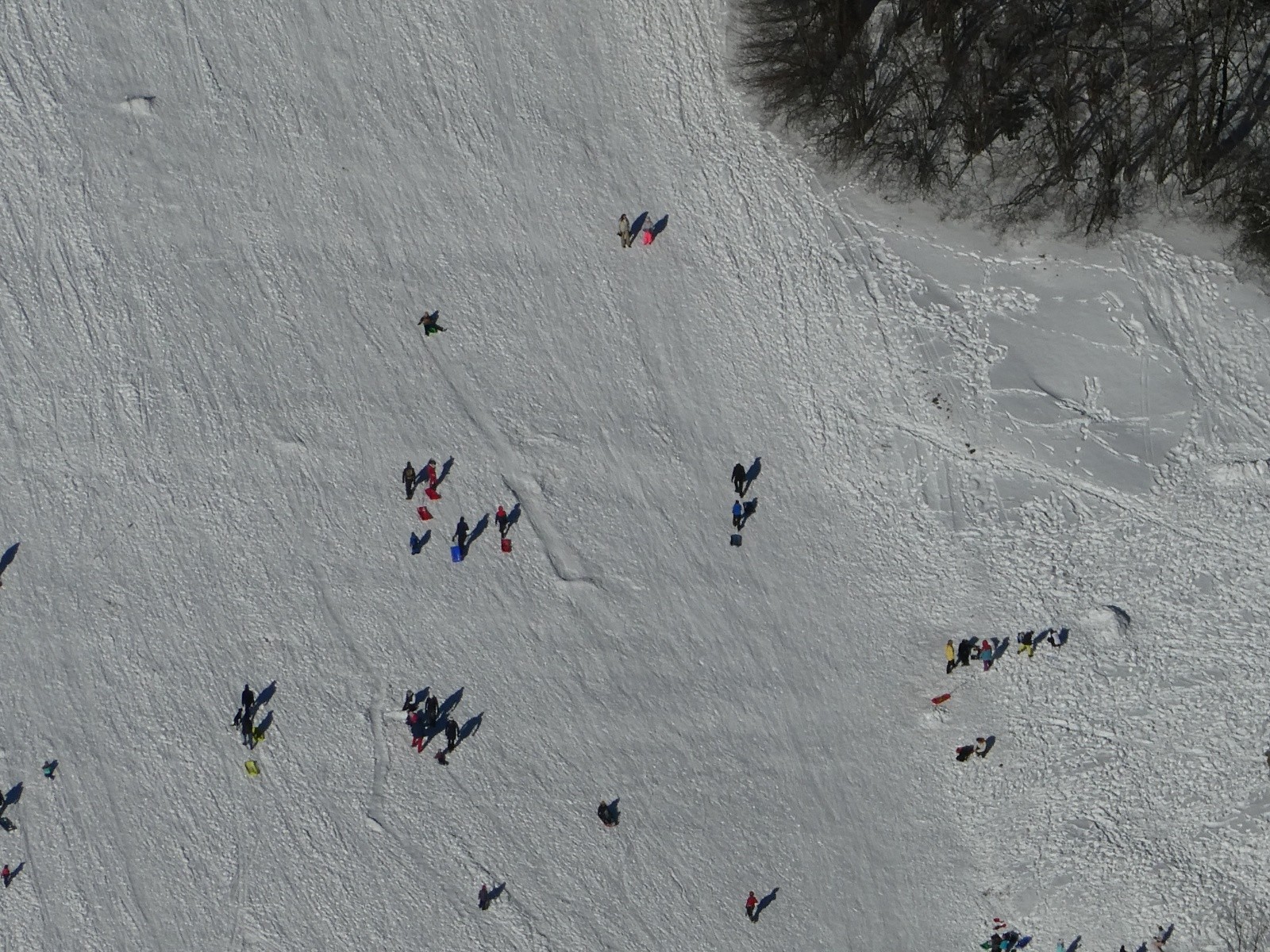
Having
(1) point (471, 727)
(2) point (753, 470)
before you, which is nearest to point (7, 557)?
(1) point (471, 727)

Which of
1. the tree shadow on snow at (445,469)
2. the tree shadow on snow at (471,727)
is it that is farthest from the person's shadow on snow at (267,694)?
the tree shadow on snow at (445,469)

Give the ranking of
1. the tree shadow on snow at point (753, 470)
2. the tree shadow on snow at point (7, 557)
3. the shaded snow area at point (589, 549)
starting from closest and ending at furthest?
the shaded snow area at point (589, 549), the tree shadow on snow at point (7, 557), the tree shadow on snow at point (753, 470)

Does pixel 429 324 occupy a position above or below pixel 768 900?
above

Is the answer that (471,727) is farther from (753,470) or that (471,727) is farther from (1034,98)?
(1034,98)

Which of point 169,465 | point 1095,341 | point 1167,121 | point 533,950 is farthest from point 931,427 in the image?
point 169,465

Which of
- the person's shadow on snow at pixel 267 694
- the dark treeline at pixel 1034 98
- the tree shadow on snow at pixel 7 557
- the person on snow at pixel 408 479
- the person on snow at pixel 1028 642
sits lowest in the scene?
the person's shadow on snow at pixel 267 694

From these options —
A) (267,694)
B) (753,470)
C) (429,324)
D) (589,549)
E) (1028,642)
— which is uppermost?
(429,324)

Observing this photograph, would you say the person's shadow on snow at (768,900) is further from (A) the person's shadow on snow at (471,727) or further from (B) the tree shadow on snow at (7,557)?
(B) the tree shadow on snow at (7,557)

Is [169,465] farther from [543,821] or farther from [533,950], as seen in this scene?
[533,950]
